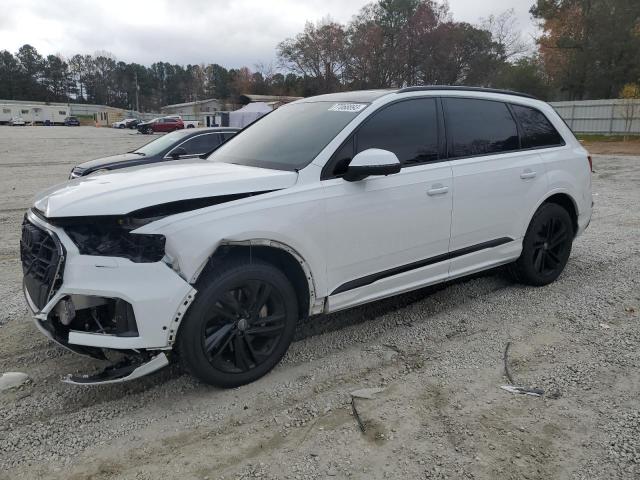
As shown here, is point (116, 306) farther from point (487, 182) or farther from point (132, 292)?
point (487, 182)

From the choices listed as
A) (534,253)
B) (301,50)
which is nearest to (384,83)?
(301,50)

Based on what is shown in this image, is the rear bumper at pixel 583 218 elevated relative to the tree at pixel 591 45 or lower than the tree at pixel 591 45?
lower

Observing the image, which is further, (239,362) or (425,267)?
(425,267)

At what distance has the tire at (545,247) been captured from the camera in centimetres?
475

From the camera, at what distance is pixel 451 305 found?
456cm

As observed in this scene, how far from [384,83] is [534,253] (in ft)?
149

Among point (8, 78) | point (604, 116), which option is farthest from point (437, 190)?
point (8, 78)

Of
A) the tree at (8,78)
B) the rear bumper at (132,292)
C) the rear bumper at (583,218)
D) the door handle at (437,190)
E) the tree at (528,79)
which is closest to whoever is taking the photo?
the rear bumper at (132,292)

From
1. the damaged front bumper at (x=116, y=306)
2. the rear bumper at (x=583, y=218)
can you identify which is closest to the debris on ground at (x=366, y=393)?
the damaged front bumper at (x=116, y=306)

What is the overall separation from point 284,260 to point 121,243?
101cm

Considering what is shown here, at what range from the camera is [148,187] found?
2984 millimetres

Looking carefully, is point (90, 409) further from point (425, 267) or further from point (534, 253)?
point (534, 253)

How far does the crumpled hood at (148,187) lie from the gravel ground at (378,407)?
1188 mm

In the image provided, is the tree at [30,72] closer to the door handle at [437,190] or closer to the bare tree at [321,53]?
the bare tree at [321,53]
